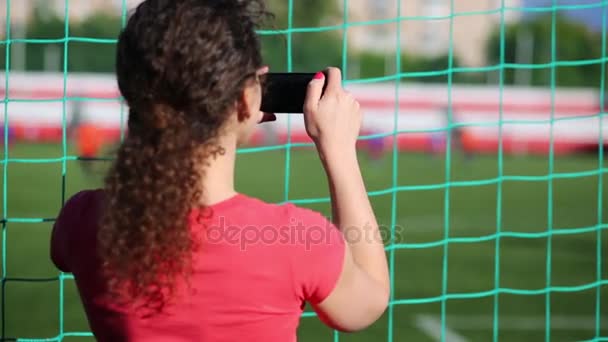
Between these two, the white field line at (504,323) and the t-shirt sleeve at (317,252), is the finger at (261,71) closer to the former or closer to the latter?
the t-shirt sleeve at (317,252)

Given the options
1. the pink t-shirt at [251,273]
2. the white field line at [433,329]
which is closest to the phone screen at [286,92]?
the pink t-shirt at [251,273]

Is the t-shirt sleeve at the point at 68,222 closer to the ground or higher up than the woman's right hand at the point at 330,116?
closer to the ground

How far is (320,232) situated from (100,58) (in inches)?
815

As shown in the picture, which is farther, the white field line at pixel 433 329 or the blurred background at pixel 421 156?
the white field line at pixel 433 329

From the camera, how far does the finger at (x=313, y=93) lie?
5.01 ft

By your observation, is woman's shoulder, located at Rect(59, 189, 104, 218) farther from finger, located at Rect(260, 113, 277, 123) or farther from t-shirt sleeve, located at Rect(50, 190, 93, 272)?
finger, located at Rect(260, 113, 277, 123)

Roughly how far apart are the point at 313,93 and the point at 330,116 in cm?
5

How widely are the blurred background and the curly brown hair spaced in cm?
11

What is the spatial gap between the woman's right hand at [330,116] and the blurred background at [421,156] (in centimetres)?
11

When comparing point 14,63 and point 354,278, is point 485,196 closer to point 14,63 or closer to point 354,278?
point 354,278

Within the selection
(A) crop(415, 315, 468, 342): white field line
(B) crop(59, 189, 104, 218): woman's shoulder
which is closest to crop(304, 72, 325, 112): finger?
(B) crop(59, 189, 104, 218): woman's shoulder

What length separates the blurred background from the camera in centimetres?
355

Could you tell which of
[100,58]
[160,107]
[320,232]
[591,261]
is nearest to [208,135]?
[160,107]

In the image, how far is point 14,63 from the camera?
89.0 ft
